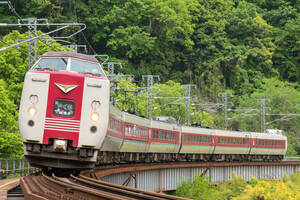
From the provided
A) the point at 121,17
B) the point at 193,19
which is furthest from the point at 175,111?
the point at 193,19

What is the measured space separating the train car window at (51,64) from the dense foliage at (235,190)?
25.3m

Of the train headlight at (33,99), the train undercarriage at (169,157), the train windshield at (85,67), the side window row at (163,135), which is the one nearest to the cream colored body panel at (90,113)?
the train windshield at (85,67)

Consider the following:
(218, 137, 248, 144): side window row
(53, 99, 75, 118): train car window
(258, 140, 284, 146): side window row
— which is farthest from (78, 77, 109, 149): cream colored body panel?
(258, 140, 284, 146): side window row

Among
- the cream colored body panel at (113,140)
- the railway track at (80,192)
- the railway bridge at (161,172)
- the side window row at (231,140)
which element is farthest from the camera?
the side window row at (231,140)

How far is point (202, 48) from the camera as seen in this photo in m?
100

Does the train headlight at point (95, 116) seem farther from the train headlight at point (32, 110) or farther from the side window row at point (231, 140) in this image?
the side window row at point (231, 140)

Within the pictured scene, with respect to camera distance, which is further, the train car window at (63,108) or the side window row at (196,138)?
the side window row at (196,138)

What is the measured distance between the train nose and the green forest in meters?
50.1

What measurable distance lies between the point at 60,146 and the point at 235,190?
127ft

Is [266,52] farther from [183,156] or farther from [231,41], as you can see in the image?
[183,156]

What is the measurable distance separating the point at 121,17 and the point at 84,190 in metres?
75.5

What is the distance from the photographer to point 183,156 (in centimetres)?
4653

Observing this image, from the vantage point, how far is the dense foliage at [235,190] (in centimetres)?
4181

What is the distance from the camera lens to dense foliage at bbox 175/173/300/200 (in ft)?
137
